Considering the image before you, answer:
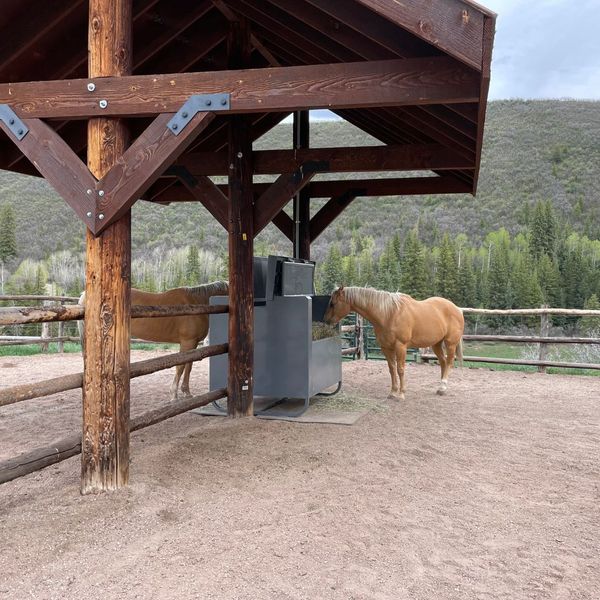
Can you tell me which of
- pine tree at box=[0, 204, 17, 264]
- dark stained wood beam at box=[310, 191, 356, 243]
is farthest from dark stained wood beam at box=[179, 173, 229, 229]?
pine tree at box=[0, 204, 17, 264]

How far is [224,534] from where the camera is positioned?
3.04 meters

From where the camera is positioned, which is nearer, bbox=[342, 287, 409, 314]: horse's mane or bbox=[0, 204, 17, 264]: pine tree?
bbox=[342, 287, 409, 314]: horse's mane

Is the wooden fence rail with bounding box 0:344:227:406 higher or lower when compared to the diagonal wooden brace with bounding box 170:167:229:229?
lower

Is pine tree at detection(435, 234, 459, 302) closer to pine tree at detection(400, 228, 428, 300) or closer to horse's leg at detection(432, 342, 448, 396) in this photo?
pine tree at detection(400, 228, 428, 300)

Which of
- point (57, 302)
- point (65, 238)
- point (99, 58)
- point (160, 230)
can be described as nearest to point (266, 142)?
point (160, 230)

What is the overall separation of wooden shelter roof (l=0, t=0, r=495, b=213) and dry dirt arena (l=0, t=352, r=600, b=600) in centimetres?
245

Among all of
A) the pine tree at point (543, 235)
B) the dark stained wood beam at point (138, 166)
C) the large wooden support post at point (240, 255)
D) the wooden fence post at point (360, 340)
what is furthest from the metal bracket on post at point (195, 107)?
the pine tree at point (543, 235)

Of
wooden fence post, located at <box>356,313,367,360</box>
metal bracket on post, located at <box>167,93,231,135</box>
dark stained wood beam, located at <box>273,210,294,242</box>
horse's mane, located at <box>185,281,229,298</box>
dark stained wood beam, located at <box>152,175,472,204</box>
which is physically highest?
dark stained wood beam, located at <box>152,175,472,204</box>

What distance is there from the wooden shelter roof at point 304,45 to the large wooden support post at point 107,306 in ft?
3.04

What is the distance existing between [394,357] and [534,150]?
121 ft

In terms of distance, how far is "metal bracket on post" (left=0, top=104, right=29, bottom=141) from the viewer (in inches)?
139

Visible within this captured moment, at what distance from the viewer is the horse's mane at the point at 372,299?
23.6ft

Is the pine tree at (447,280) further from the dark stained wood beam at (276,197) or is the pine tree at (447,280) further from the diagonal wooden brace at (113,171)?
the diagonal wooden brace at (113,171)

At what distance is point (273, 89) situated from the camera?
3381 millimetres
